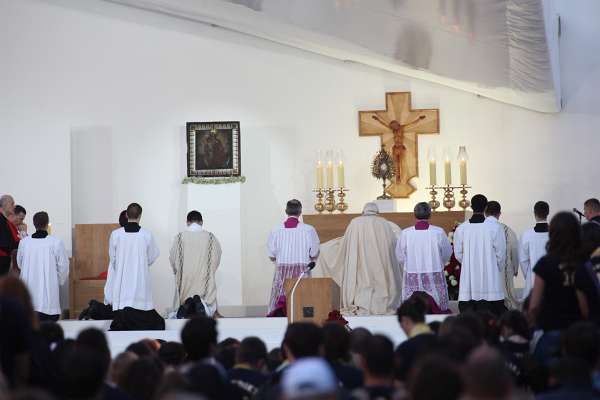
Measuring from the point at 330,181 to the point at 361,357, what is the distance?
10.5 metres

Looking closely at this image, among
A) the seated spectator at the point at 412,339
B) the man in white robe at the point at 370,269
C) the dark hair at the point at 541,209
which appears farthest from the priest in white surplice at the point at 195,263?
the seated spectator at the point at 412,339

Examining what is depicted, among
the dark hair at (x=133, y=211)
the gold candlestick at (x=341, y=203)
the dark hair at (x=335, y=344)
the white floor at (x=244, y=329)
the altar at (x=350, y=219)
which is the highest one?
the gold candlestick at (x=341, y=203)

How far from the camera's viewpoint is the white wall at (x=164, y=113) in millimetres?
16312

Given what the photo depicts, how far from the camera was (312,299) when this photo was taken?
11.6 metres

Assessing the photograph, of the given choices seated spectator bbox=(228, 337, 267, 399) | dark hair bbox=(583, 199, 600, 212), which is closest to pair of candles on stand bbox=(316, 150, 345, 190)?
dark hair bbox=(583, 199, 600, 212)

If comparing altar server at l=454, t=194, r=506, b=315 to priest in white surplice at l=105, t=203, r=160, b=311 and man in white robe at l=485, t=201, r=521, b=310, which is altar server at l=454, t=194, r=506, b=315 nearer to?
man in white robe at l=485, t=201, r=521, b=310

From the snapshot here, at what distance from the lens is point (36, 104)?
16703 mm

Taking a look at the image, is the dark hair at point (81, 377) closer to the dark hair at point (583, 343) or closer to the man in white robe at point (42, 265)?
the dark hair at point (583, 343)

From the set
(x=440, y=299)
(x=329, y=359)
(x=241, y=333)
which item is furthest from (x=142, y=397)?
(x=440, y=299)

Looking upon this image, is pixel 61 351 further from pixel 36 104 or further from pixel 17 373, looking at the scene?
pixel 36 104

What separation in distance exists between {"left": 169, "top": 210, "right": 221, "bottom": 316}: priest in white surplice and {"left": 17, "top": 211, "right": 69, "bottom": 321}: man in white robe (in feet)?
4.90

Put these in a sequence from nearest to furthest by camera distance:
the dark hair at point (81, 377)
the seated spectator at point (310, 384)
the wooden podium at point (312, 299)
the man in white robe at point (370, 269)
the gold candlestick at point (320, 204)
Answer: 1. the seated spectator at point (310, 384)
2. the dark hair at point (81, 377)
3. the wooden podium at point (312, 299)
4. the man in white robe at point (370, 269)
5. the gold candlestick at point (320, 204)

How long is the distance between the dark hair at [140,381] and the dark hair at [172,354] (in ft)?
4.28

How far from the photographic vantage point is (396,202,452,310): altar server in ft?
40.3
